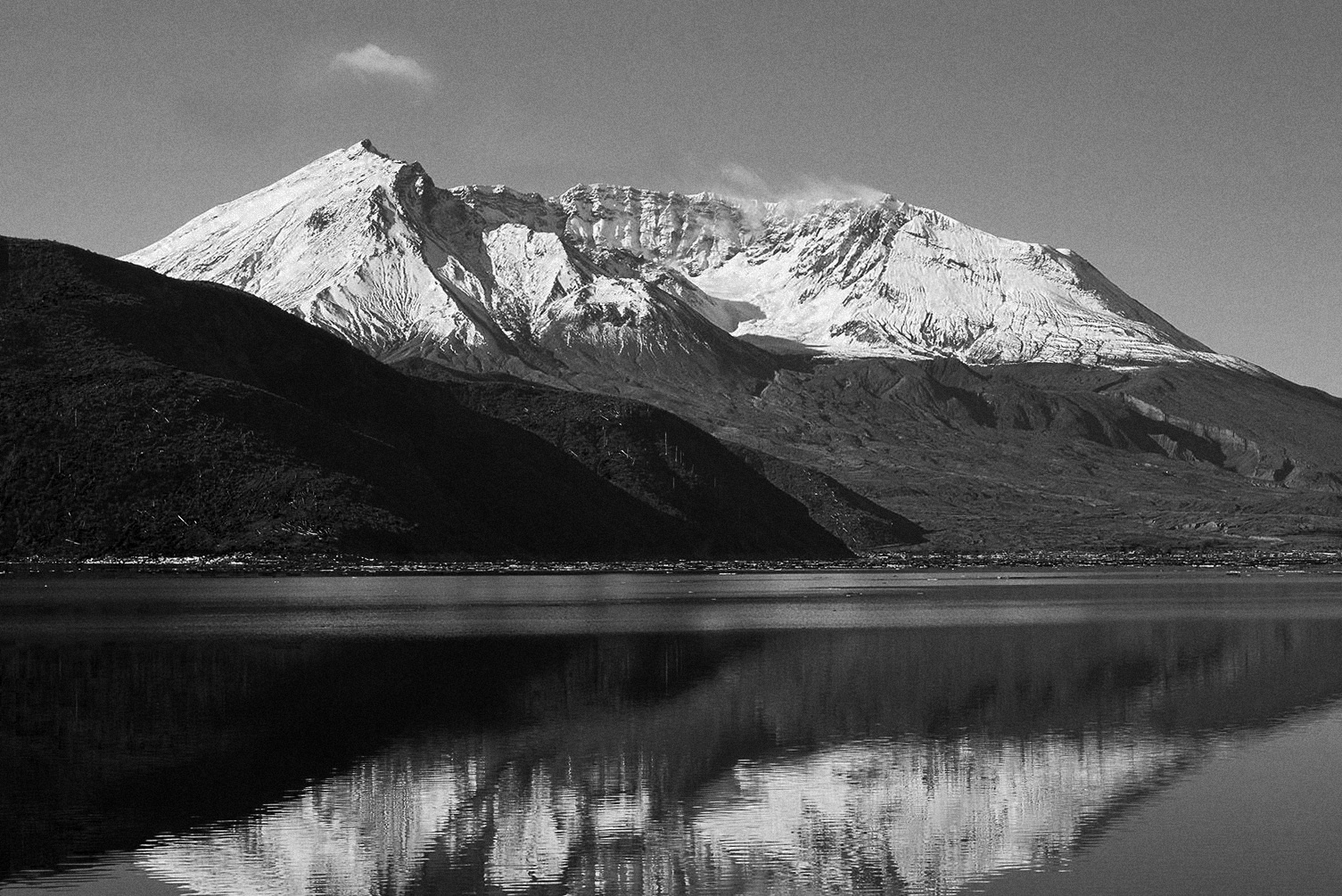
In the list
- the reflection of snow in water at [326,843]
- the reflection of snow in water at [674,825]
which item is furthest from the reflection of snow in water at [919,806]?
the reflection of snow in water at [326,843]

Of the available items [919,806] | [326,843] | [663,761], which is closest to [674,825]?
[919,806]

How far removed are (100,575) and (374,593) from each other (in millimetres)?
41480

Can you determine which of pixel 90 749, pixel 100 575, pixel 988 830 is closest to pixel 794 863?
pixel 988 830

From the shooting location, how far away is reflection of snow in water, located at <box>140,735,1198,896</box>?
112 ft

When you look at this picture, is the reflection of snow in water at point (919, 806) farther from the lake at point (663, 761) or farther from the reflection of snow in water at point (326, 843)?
the reflection of snow in water at point (326, 843)

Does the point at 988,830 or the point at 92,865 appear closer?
the point at 92,865

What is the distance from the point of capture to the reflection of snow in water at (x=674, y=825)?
34125mm

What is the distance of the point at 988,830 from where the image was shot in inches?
1543

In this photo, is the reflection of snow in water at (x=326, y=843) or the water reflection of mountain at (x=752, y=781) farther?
the water reflection of mountain at (x=752, y=781)

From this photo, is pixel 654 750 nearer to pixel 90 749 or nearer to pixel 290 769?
pixel 290 769

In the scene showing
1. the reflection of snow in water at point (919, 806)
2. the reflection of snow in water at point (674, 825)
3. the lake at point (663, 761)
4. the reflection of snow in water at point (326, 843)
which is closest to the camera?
the reflection of snow in water at point (326, 843)

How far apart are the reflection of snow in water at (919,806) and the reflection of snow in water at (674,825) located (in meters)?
0.07

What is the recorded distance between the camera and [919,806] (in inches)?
1650

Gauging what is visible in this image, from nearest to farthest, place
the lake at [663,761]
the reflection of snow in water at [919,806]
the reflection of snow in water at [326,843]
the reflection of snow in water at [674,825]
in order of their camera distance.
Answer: the reflection of snow in water at [326,843], the reflection of snow in water at [674,825], the lake at [663,761], the reflection of snow in water at [919,806]
